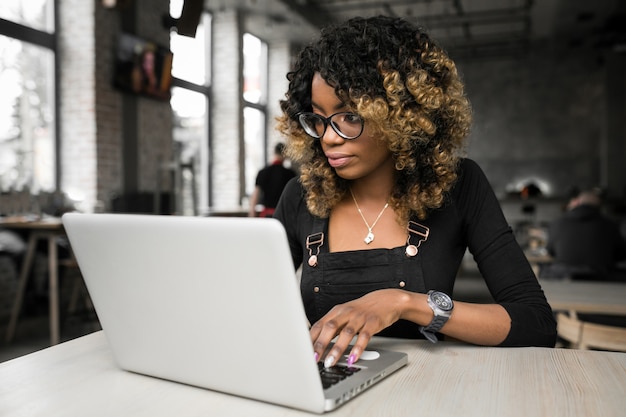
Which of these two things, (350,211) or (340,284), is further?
(350,211)

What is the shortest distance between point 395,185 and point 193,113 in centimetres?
723

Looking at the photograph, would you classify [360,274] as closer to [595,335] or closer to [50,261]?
[595,335]

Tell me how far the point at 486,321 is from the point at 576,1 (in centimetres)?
966

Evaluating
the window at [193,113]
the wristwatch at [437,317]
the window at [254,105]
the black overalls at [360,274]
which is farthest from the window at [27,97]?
the wristwatch at [437,317]

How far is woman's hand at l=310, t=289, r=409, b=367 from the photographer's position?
0.89m

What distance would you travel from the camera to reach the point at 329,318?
37.2 inches

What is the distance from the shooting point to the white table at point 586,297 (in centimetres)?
237

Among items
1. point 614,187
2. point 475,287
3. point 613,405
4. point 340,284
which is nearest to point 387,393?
point 613,405

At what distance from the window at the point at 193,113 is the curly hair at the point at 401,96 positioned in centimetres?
609

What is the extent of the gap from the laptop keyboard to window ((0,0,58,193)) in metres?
4.73

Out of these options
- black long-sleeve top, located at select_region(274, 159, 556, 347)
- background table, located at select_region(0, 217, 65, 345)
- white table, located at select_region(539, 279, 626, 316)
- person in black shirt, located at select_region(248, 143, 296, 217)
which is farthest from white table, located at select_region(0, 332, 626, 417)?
person in black shirt, located at select_region(248, 143, 296, 217)

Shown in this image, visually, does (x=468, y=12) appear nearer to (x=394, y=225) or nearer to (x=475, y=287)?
(x=475, y=287)

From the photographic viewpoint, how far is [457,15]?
8.96 metres

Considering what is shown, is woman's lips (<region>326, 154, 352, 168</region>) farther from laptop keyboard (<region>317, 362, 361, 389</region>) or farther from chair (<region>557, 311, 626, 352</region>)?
chair (<region>557, 311, 626, 352</region>)
